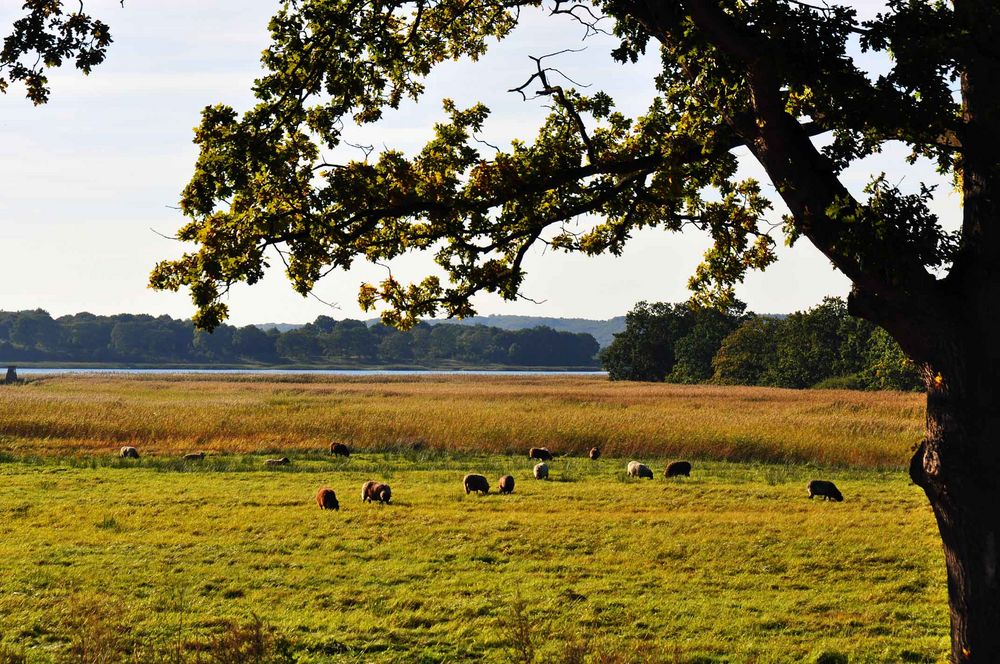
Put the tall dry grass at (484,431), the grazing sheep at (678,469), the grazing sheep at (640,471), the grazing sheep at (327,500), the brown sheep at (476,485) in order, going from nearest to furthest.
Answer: the grazing sheep at (327,500) < the brown sheep at (476,485) < the grazing sheep at (640,471) < the grazing sheep at (678,469) < the tall dry grass at (484,431)

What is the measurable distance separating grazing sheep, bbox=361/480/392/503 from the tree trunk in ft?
58.5

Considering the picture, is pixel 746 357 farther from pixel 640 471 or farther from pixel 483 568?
pixel 483 568

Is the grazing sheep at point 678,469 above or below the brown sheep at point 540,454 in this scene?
above

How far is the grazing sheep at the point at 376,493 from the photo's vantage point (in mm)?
24859

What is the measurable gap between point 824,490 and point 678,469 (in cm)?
602

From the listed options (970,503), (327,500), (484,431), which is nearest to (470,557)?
(327,500)

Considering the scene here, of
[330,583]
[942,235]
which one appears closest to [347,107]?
[942,235]

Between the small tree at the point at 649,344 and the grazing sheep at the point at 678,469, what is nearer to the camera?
the grazing sheep at the point at 678,469

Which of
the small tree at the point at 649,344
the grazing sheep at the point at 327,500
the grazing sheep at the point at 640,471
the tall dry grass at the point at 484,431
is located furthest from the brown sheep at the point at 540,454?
the small tree at the point at 649,344

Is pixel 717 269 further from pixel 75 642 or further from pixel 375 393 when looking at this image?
pixel 375 393

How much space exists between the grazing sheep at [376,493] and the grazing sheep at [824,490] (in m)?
12.2

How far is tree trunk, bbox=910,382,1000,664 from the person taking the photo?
329 inches

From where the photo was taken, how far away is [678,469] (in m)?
31.9

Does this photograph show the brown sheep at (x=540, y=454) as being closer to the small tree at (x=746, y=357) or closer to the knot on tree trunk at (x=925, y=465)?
the knot on tree trunk at (x=925, y=465)
